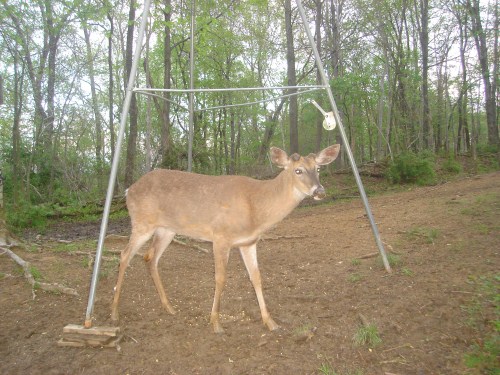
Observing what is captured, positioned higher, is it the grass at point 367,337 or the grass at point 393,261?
the grass at point 393,261

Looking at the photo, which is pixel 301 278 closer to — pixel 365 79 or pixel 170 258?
pixel 170 258

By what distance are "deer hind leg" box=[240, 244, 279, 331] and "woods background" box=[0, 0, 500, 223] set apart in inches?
301

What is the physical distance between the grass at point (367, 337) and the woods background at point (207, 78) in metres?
9.08

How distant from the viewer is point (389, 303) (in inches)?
160

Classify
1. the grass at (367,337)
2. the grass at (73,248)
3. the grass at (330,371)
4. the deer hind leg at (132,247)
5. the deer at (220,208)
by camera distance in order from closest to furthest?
the grass at (330,371) < the grass at (367,337) < the deer at (220,208) < the deer hind leg at (132,247) < the grass at (73,248)

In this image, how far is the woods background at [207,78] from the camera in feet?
52.6

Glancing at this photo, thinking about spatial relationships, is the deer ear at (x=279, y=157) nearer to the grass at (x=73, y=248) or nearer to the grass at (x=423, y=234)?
the grass at (x=423, y=234)

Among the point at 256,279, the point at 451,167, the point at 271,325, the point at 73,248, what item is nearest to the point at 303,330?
the point at 271,325

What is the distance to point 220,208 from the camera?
4430mm

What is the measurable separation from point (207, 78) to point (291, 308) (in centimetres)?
2692

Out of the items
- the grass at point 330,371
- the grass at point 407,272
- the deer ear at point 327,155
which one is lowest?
the grass at point 330,371

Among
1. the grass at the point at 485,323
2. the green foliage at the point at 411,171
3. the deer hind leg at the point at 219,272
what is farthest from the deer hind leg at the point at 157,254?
the green foliage at the point at 411,171

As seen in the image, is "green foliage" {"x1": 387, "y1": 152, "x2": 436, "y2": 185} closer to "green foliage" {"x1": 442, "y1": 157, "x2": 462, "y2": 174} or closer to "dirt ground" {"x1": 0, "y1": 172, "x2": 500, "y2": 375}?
"green foliage" {"x1": 442, "y1": 157, "x2": 462, "y2": 174}

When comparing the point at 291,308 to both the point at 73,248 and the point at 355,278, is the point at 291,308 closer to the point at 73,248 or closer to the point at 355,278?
the point at 355,278
